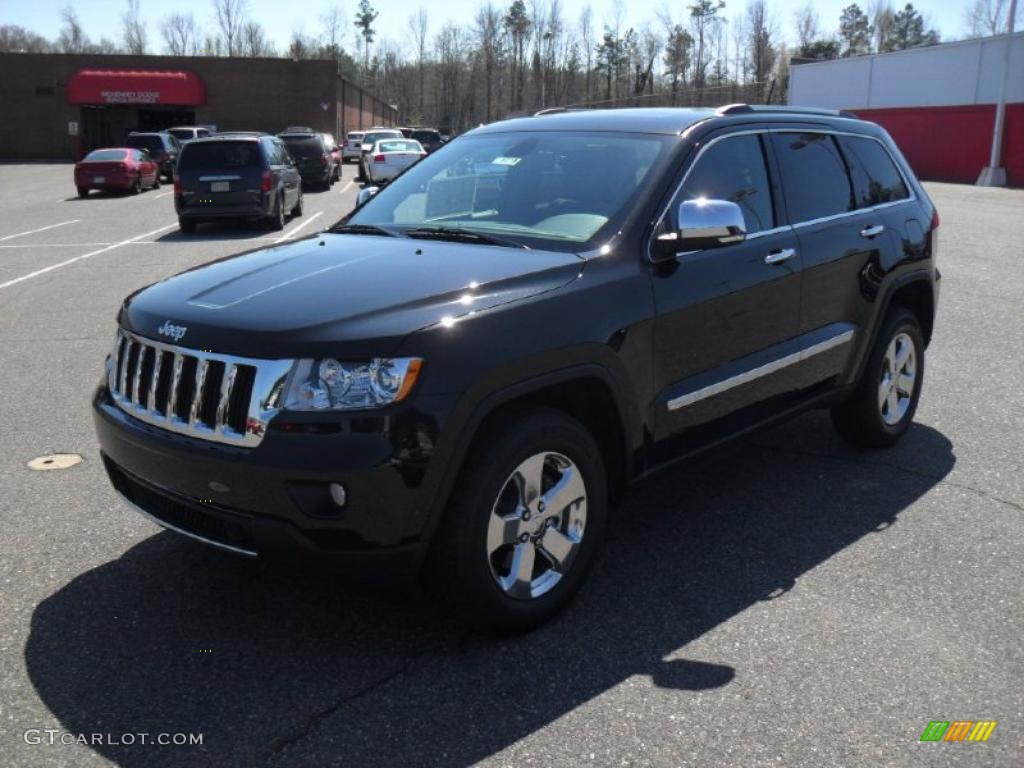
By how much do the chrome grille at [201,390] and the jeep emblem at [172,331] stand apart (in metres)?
0.03

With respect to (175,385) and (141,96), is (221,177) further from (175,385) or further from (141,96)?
(141,96)

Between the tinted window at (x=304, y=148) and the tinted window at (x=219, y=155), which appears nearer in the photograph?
the tinted window at (x=219, y=155)

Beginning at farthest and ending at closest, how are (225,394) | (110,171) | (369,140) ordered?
(369,140) < (110,171) < (225,394)

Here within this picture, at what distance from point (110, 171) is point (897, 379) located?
2603cm

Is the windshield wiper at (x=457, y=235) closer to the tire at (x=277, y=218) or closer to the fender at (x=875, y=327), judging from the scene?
the fender at (x=875, y=327)

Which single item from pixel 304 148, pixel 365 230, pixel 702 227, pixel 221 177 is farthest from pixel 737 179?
pixel 304 148

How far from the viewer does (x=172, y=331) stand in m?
3.46

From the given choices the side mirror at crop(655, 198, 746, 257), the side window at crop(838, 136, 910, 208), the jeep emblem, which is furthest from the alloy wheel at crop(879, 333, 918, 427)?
the jeep emblem

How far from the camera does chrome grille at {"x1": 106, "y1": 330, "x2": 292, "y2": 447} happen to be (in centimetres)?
317

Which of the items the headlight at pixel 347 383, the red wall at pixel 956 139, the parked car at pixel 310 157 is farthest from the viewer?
the red wall at pixel 956 139

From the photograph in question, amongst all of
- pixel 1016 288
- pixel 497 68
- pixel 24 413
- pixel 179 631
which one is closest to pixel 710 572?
pixel 179 631

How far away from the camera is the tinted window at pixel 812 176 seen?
4.93 metres

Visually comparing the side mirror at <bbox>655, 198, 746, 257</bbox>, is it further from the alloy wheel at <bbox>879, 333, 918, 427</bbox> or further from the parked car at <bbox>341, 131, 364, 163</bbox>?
A: the parked car at <bbox>341, 131, 364, 163</bbox>

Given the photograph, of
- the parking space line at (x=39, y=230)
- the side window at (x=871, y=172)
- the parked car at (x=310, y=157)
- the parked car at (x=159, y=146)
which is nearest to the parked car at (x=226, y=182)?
the parking space line at (x=39, y=230)
